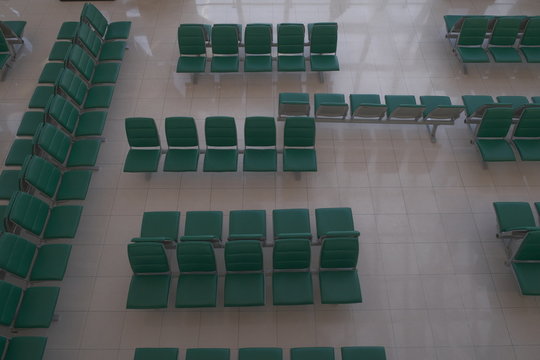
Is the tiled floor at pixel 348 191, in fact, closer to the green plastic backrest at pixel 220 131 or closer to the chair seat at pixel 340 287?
the chair seat at pixel 340 287

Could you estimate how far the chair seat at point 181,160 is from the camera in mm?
5809

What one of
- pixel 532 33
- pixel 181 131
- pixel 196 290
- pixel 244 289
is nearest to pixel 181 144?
pixel 181 131

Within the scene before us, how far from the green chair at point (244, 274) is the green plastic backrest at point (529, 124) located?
4.41 meters

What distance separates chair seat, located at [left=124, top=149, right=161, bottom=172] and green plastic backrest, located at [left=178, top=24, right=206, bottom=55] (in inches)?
89.3

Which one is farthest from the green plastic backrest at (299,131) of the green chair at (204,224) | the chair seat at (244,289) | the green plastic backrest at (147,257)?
the green plastic backrest at (147,257)

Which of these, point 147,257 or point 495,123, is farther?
point 495,123

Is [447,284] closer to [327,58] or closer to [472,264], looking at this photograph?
[472,264]

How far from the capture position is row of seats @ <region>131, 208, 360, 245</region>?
205 inches

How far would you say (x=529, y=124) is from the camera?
5938 mm

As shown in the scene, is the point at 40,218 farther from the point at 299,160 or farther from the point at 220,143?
the point at 299,160

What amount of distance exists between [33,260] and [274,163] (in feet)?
11.3

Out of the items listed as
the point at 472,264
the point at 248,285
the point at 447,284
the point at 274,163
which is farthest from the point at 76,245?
the point at 472,264

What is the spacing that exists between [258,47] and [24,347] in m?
5.71

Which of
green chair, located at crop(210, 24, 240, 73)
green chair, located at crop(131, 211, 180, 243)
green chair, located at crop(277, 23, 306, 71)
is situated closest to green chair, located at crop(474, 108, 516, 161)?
green chair, located at crop(277, 23, 306, 71)
